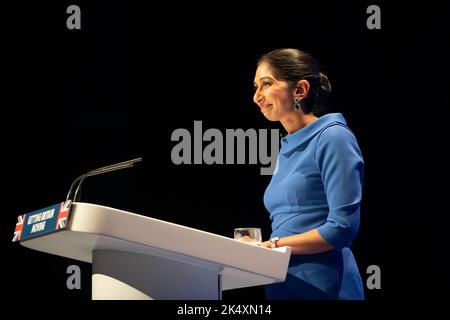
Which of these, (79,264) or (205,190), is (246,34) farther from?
(79,264)

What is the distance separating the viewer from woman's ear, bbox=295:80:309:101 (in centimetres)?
246

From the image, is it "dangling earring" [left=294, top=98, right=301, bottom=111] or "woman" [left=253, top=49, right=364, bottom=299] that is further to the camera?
"dangling earring" [left=294, top=98, right=301, bottom=111]

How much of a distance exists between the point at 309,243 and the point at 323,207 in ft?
0.55

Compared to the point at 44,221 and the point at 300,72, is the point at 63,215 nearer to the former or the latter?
the point at 44,221

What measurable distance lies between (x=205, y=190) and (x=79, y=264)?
0.74 m

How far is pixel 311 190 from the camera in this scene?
224 cm

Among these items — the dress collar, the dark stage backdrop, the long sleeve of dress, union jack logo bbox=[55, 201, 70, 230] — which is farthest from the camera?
the dark stage backdrop

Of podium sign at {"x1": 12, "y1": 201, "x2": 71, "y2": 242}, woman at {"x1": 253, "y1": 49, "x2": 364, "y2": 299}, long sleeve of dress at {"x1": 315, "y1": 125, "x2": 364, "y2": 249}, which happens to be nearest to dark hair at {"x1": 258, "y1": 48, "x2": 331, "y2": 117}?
woman at {"x1": 253, "y1": 49, "x2": 364, "y2": 299}

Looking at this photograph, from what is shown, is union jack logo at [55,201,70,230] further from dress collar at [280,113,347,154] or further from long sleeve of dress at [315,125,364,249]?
dress collar at [280,113,347,154]

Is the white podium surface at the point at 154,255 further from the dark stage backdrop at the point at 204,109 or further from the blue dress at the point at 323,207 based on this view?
the dark stage backdrop at the point at 204,109

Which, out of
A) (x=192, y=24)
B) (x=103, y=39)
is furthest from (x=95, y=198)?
(x=192, y=24)

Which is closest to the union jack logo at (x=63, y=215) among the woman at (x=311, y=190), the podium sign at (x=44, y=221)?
the podium sign at (x=44, y=221)

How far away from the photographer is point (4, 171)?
3.47 metres

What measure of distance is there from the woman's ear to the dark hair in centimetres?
1
